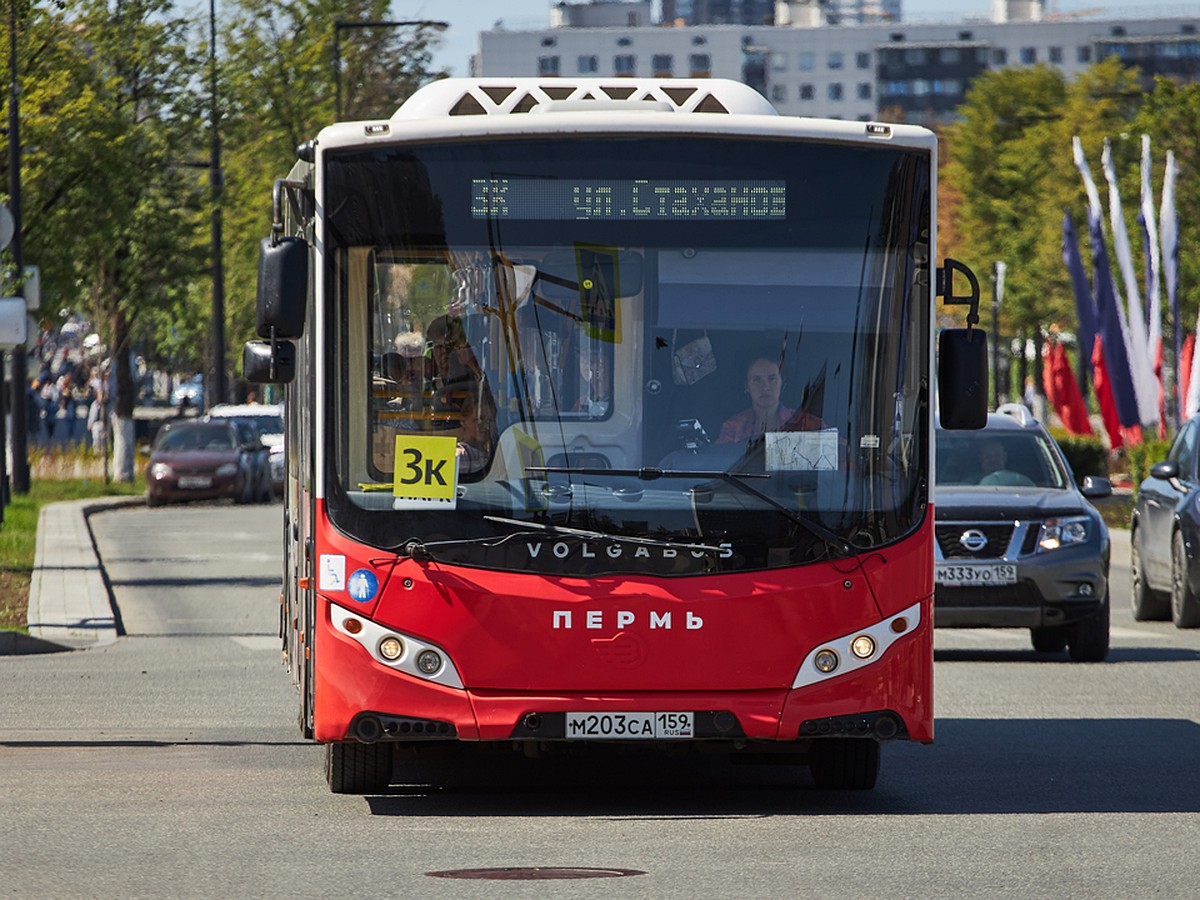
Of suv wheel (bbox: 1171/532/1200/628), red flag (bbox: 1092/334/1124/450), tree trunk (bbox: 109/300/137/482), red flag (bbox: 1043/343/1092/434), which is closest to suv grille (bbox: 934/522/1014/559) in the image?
suv wheel (bbox: 1171/532/1200/628)

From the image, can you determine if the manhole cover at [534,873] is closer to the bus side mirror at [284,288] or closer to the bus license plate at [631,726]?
the bus license plate at [631,726]

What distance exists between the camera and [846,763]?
970 cm

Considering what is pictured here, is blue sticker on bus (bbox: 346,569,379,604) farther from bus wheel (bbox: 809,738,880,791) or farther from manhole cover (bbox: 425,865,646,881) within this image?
bus wheel (bbox: 809,738,880,791)

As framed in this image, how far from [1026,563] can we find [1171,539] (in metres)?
3.21

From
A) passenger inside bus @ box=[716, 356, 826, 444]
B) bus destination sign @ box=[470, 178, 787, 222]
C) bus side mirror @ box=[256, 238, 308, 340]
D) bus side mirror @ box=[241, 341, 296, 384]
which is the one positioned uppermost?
bus destination sign @ box=[470, 178, 787, 222]

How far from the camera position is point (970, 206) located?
77812 mm

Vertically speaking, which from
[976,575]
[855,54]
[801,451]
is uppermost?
[855,54]

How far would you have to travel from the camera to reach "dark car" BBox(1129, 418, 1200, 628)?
18.1 meters

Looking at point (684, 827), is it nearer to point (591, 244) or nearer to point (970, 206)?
point (591, 244)

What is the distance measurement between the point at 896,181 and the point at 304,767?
3675mm

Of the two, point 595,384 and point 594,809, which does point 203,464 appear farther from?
point 595,384

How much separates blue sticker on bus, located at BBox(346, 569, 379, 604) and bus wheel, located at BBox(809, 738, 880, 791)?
2.04m

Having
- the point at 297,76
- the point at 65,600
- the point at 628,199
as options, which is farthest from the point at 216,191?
the point at 628,199

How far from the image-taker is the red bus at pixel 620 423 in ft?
29.0
